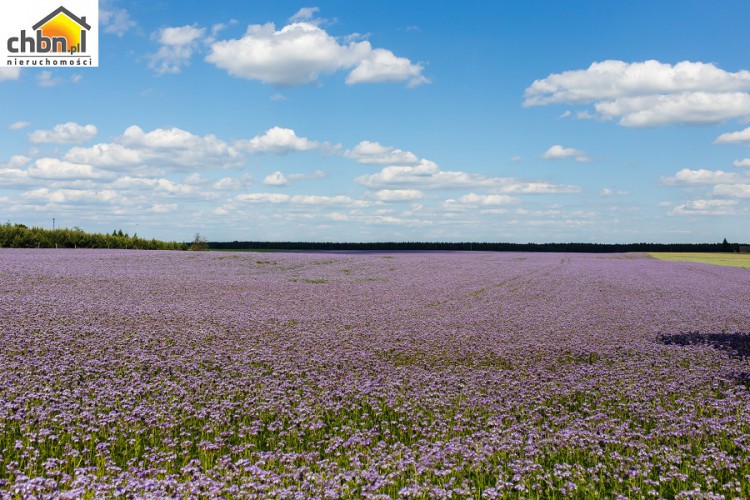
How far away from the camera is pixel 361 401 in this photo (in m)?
7.74

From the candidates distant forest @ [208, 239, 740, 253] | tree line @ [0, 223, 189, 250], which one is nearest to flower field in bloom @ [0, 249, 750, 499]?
tree line @ [0, 223, 189, 250]

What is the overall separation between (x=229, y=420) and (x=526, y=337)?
7338mm

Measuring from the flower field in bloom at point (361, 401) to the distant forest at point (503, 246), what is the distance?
6822 cm

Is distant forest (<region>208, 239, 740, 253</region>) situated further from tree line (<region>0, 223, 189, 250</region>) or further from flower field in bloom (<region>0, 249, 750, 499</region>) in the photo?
flower field in bloom (<region>0, 249, 750, 499</region>)

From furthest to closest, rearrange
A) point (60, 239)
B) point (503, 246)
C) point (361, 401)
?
point (503, 246) < point (60, 239) < point (361, 401)

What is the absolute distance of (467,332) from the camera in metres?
12.6

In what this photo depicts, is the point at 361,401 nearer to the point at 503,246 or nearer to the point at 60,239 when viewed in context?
the point at 60,239

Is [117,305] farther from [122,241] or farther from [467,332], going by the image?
[122,241]

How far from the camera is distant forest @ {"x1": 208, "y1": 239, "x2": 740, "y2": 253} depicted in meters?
84.5

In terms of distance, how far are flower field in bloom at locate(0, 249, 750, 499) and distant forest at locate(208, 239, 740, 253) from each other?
224 feet

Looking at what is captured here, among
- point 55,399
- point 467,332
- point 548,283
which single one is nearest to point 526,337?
point 467,332

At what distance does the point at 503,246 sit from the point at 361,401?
82.7m

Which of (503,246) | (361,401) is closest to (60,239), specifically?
(361,401)

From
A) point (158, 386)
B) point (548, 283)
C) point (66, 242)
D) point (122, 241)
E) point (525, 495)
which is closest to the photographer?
point (525, 495)
